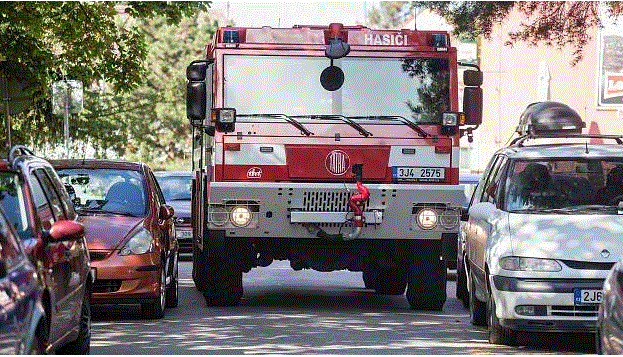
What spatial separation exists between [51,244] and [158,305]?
607 cm

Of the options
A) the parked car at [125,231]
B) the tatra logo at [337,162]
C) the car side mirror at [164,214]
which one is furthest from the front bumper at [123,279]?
the tatra logo at [337,162]

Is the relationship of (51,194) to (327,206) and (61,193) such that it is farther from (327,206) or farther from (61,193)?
(327,206)

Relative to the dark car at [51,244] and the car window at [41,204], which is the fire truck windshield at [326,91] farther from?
the car window at [41,204]

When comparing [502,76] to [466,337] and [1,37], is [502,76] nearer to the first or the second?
[1,37]

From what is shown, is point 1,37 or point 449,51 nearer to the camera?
point 449,51

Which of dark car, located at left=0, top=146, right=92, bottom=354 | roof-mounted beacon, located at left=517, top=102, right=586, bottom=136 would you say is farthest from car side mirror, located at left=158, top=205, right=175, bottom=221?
roof-mounted beacon, located at left=517, top=102, right=586, bottom=136

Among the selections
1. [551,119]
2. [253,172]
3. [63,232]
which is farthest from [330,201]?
[551,119]

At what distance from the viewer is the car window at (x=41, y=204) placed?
1054 centimetres

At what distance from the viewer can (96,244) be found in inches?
629

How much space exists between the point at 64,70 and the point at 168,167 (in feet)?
165

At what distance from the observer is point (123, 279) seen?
624 inches

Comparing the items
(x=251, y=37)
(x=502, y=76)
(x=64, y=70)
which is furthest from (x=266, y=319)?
(x=502, y=76)

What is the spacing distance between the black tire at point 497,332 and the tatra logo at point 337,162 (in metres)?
3.63

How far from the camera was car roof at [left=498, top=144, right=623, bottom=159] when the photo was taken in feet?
48.8
